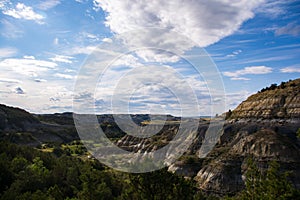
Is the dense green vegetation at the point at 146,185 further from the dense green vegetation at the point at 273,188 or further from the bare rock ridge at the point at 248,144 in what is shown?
the bare rock ridge at the point at 248,144

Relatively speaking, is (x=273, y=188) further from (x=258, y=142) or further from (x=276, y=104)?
(x=276, y=104)

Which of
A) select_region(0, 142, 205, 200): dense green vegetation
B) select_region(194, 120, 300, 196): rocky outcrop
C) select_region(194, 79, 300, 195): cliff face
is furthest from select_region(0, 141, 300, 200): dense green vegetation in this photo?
select_region(194, 79, 300, 195): cliff face

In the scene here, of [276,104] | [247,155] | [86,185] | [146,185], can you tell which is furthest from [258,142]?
[146,185]

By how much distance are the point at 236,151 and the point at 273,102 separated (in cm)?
2350

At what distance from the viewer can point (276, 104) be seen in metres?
90.8

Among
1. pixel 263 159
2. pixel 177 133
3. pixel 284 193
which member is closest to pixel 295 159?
pixel 263 159

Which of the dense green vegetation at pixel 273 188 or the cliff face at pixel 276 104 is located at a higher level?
the cliff face at pixel 276 104

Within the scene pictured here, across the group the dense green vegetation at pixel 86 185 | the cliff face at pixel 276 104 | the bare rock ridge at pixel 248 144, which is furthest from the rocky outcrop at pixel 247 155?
the dense green vegetation at pixel 86 185

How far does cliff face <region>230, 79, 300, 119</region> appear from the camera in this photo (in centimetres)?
8521

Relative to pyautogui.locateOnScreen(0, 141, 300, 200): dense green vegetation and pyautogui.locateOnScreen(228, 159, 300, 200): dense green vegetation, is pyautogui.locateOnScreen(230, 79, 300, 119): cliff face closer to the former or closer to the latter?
pyautogui.locateOnScreen(0, 141, 300, 200): dense green vegetation

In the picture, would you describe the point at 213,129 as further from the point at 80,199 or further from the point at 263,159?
the point at 80,199

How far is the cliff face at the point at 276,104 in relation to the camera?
85.2 metres

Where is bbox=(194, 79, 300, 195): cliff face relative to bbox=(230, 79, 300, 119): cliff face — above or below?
below

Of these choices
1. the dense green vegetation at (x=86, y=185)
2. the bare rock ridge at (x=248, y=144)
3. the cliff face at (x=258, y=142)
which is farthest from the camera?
the bare rock ridge at (x=248, y=144)
